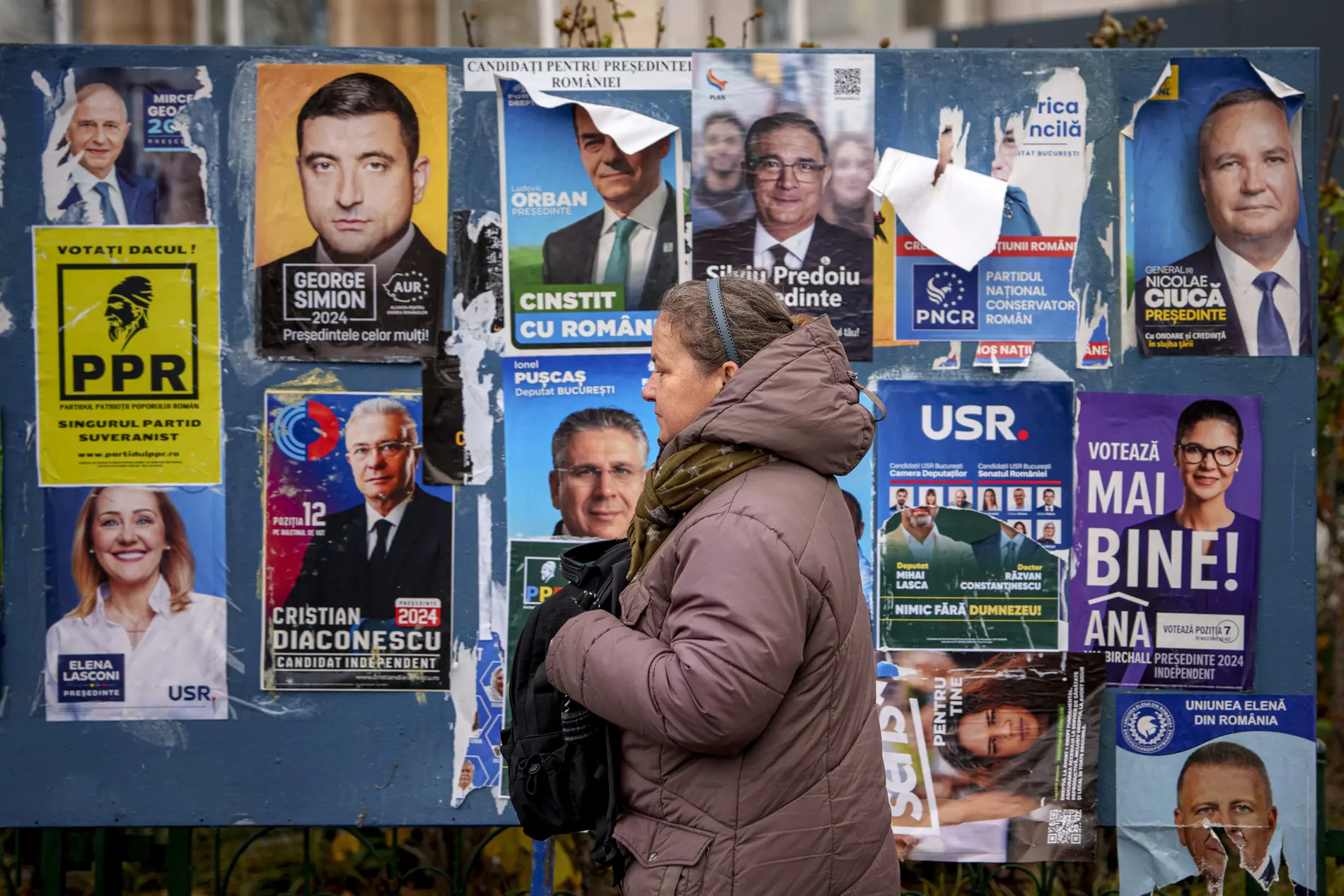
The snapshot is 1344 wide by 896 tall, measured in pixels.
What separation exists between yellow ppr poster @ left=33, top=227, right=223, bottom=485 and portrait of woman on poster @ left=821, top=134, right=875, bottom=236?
193 cm

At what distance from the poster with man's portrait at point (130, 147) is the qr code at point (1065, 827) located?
10.7ft

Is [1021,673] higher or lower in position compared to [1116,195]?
lower

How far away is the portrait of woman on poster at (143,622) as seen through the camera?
341 cm

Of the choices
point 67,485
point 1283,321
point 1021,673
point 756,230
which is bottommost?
point 1021,673

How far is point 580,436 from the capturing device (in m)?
3.40

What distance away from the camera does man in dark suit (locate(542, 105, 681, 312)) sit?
11.1 ft

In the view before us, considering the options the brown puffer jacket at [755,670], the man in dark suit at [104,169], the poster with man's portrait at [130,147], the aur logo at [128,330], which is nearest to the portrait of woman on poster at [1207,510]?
the brown puffer jacket at [755,670]

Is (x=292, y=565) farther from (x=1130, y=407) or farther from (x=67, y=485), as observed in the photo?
(x=1130, y=407)

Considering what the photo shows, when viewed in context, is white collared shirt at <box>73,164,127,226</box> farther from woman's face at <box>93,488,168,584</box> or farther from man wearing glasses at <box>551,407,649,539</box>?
man wearing glasses at <box>551,407,649,539</box>

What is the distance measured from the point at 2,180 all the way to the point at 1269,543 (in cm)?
412

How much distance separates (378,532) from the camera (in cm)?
339

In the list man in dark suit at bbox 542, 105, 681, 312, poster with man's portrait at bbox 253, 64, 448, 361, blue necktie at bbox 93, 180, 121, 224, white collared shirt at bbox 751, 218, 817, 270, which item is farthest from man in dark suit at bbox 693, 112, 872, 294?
blue necktie at bbox 93, 180, 121, 224

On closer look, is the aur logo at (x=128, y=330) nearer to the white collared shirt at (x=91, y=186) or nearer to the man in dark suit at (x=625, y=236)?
the white collared shirt at (x=91, y=186)

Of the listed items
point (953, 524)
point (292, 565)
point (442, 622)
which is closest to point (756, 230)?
point (953, 524)
